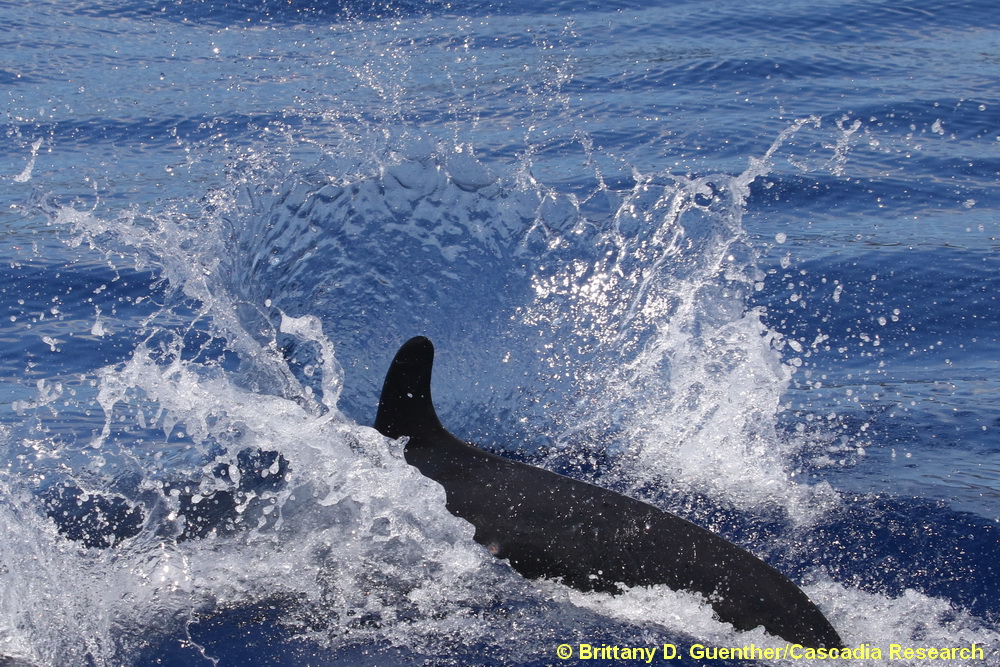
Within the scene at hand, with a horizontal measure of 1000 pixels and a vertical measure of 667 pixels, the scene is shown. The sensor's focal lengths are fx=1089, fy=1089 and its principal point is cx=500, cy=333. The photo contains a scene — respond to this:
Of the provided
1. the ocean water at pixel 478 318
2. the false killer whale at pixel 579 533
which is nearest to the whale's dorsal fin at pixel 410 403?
the false killer whale at pixel 579 533

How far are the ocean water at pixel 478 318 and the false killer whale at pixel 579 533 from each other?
3.9 inches

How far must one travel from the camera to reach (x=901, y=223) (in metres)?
10.4

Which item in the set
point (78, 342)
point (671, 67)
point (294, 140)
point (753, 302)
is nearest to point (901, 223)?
point (753, 302)

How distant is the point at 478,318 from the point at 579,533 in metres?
3.61

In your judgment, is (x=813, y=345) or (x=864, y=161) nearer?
(x=813, y=345)

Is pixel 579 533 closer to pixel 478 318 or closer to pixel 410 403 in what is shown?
pixel 410 403

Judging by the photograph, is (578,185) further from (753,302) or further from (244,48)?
(244,48)

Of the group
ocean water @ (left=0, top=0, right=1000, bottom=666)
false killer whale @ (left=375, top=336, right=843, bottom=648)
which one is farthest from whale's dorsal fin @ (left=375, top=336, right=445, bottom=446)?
ocean water @ (left=0, top=0, right=1000, bottom=666)

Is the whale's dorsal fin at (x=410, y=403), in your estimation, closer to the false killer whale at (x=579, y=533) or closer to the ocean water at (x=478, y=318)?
the false killer whale at (x=579, y=533)

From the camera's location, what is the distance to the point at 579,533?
484 cm

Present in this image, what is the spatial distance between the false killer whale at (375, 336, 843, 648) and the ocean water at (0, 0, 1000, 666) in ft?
0.33

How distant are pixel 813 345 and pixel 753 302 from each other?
28.1 inches

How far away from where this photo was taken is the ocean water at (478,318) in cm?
484

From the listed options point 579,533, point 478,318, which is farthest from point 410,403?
point 478,318
